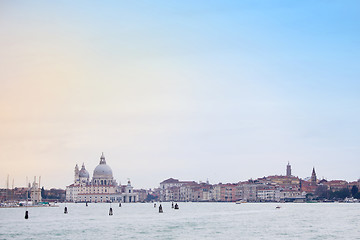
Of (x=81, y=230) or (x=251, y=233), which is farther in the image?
(x=81, y=230)

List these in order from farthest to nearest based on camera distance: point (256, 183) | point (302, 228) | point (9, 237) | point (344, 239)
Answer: point (256, 183) < point (302, 228) < point (9, 237) < point (344, 239)

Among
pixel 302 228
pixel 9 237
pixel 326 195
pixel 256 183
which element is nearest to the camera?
pixel 9 237

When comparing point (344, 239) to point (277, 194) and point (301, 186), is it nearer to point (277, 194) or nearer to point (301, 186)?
point (277, 194)

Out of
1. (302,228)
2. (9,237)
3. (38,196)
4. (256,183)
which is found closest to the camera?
(9,237)

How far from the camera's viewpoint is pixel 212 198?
644 ft

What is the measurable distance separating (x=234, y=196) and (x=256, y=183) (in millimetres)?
7345

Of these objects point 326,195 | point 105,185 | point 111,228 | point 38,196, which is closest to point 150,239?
point 111,228

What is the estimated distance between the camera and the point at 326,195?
166000 millimetres

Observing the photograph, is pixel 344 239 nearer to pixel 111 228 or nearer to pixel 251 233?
pixel 251 233

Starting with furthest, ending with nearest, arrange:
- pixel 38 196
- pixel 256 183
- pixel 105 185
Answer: pixel 105 185 < pixel 256 183 < pixel 38 196

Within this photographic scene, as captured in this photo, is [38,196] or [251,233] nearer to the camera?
[251,233]

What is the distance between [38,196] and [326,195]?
7225 centimetres

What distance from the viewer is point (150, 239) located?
35.2 m

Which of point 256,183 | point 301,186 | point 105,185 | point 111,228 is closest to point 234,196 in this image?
point 256,183
